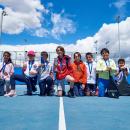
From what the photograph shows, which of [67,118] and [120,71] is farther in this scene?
[120,71]

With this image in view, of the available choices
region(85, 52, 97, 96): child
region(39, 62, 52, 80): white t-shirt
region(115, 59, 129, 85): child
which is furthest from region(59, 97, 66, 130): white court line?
region(115, 59, 129, 85): child

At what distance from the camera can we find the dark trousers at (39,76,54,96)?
11000mm

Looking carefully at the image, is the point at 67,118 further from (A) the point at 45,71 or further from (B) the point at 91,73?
(B) the point at 91,73

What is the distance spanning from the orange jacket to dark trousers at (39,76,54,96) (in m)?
0.84

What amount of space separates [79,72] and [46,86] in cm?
120

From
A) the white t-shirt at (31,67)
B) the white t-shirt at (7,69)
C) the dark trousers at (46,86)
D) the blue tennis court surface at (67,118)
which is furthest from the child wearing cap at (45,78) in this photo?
the blue tennis court surface at (67,118)

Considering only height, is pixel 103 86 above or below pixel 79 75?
below

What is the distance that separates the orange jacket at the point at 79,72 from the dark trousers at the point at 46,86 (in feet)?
2.76

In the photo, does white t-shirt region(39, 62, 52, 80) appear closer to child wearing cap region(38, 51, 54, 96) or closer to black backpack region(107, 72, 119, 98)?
child wearing cap region(38, 51, 54, 96)

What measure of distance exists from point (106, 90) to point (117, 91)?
0.64 meters

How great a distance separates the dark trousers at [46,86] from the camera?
11.0 m

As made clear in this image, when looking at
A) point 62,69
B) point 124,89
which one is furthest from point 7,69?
point 124,89

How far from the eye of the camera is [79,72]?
11.2m

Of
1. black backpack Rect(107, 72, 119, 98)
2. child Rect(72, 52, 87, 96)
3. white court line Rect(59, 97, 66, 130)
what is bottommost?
white court line Rect(59, 97, 66, 130)
